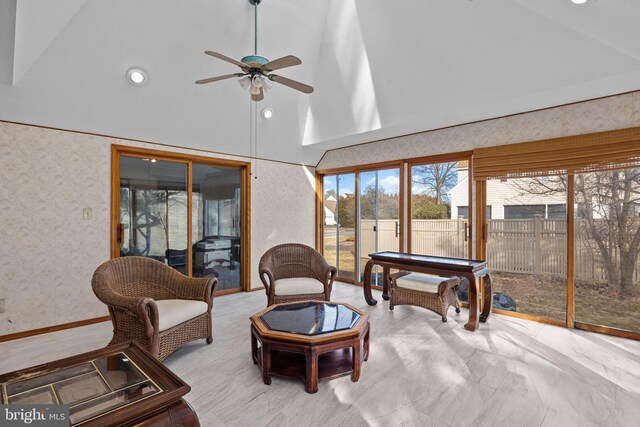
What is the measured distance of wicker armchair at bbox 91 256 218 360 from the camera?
8.39 feet

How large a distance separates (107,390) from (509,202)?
4.38 m

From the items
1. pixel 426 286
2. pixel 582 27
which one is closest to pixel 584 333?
pixel 426 286

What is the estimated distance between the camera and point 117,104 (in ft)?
12.0

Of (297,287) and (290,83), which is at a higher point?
(290,83)

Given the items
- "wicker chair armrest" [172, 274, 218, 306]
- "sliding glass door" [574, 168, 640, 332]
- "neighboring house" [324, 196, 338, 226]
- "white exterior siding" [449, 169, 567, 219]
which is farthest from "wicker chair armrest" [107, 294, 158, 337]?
"sliding glass door" [574, 168, 640, 332]

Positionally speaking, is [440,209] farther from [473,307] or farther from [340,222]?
[340,222]

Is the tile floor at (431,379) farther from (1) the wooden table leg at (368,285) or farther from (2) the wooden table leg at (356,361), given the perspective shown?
(1) the wooden table leg at (368,285)

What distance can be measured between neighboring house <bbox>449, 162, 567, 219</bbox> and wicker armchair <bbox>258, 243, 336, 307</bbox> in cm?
214

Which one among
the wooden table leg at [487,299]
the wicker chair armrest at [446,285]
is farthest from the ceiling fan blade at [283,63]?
the wooden table leg at [487,299]

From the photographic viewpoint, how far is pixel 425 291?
387 cm

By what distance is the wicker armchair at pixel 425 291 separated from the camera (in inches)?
147

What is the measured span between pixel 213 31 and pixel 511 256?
452cm

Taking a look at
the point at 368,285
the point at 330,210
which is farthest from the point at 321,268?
the point at 330,210

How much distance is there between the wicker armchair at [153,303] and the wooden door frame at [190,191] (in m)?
1.10
